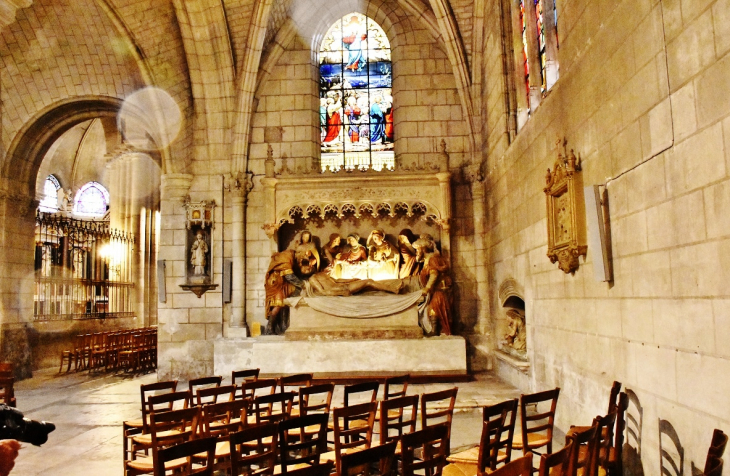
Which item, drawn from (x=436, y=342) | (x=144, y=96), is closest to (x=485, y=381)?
(x=436, y=342)

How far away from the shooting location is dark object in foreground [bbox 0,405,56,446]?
2018 mm

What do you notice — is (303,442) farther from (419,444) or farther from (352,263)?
(352,263)

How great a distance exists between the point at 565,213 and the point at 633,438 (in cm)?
211

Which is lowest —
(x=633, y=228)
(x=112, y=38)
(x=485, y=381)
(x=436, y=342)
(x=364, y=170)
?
(x=485, y=381)

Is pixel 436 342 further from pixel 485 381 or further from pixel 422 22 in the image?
pixel 422 22

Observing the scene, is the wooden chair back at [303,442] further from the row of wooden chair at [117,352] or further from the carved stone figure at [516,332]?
the row of wooden chair at [117,352]

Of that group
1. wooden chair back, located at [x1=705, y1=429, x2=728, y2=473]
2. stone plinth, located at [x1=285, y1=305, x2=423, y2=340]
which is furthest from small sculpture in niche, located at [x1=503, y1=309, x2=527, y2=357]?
wooden chair back, located at [x1=705, y1=429, x2=728, y2=473]

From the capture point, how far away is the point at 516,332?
9.14 m

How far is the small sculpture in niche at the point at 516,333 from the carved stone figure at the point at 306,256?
355 cm

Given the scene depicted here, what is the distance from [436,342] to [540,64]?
4347 millimetres

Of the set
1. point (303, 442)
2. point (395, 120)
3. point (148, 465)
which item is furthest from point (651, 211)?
point (395, 120)

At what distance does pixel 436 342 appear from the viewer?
31.6 feet

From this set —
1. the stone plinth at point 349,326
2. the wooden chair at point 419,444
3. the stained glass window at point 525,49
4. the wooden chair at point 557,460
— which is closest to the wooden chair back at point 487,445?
the wooden chair at point 419,444

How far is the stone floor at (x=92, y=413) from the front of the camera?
220 inches
